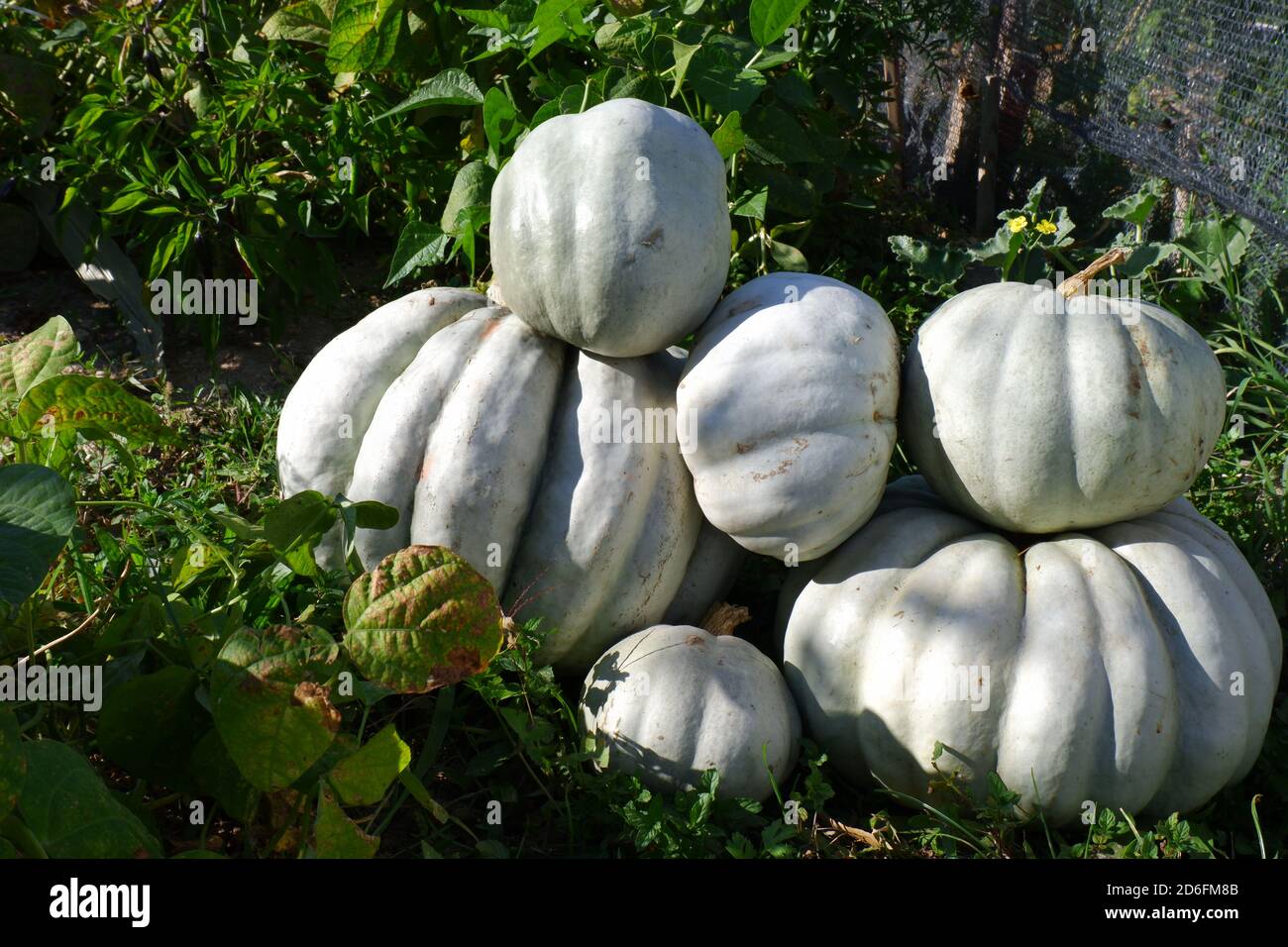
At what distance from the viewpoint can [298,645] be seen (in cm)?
190

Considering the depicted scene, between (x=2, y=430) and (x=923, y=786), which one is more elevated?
(x=2, y=430)

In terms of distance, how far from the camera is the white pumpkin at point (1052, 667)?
7.50ft

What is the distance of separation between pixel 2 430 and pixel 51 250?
2177mm

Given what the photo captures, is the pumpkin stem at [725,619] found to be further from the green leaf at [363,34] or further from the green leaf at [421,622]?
the green leaf at [363,34]

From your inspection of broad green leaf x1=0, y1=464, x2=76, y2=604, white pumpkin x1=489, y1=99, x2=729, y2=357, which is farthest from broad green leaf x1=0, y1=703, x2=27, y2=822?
white pumpkin x1=489, y1=99, x2=729, y2=357

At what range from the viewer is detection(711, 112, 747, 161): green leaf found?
9.84ft

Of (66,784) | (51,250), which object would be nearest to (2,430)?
(66,784)

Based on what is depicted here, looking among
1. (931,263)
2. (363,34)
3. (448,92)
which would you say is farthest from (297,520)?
(931,263)

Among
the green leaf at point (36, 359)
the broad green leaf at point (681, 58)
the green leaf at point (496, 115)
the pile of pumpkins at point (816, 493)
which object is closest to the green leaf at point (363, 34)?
the green leaf at point (496, 115)

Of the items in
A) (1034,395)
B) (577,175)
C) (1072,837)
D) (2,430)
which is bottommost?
(1072,837)

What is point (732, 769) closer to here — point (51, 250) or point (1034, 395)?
point (1034, 395)

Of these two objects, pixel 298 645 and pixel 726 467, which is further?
pixel 726 467

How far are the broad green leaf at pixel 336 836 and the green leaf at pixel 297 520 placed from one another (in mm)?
525
